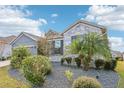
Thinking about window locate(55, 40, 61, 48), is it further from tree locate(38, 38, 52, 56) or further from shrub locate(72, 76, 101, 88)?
shrub locate(72, 76, 101, 88)

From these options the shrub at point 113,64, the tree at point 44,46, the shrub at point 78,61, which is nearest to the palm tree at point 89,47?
the shrub at point 78,61

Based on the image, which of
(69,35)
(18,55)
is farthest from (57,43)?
(18,55)

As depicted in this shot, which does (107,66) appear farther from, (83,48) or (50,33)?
(50,33)

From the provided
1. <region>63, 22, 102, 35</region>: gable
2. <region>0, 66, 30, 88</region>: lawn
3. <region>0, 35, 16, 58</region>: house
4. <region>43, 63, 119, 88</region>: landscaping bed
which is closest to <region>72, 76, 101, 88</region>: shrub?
<region>43, 63, 119, 88</region>: landscaping bed

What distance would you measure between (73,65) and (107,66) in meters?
0.61

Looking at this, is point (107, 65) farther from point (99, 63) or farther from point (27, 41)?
point (27, 41)

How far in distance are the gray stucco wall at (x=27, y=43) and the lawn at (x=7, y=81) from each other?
499mm

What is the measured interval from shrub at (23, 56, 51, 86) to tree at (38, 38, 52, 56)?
0.38 feet

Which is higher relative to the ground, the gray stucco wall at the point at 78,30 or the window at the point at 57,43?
the gray stucco wall at the point at 78,30

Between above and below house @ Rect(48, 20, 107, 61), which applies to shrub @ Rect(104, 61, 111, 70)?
below

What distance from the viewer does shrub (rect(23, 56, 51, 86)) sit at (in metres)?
6.88

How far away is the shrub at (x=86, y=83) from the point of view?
20.6ft

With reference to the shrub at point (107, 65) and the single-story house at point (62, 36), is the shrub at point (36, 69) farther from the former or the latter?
the shrub at point (107, 65)
